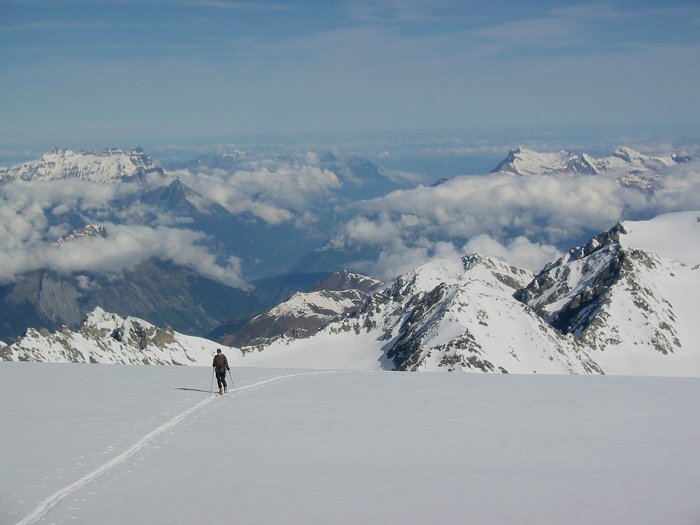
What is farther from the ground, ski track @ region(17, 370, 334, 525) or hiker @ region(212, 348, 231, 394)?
ski track @ region(17, 370, 334, 525)

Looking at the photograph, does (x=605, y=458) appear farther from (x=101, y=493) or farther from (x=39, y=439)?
(x=39, y=439)

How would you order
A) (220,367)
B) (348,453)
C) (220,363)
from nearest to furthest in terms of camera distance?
1. (348,453)
2. (220,363)
3. (220,367)

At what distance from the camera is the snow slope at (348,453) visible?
25328 mm

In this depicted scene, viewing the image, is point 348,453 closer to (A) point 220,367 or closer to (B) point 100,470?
(B) point 100,470

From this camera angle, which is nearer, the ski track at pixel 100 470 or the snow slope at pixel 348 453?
the ski track at pixel 100 470

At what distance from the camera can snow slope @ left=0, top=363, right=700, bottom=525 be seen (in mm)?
25328

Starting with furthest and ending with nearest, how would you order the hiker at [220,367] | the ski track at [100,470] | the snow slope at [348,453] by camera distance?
the hiker at [220,367] < the snow slope at [348,453] < the ski track at [100,470]

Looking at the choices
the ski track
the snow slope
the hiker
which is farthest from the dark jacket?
the snow slope

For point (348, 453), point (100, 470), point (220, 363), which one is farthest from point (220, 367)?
point (100, 470)

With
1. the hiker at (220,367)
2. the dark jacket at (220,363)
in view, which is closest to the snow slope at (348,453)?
the hiker at (220,367)

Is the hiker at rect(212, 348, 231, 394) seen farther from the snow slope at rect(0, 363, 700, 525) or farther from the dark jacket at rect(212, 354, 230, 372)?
the snow slope at rect(0, 363, 700, 525)

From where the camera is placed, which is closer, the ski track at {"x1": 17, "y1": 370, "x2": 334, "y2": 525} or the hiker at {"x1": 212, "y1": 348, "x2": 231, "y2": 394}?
the ski track at {"x1": 17, "y1": 370, "x2": 334, "y2": 525}

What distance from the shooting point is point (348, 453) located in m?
33.0

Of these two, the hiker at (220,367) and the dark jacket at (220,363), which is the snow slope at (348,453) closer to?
the hiker at (220,367)
